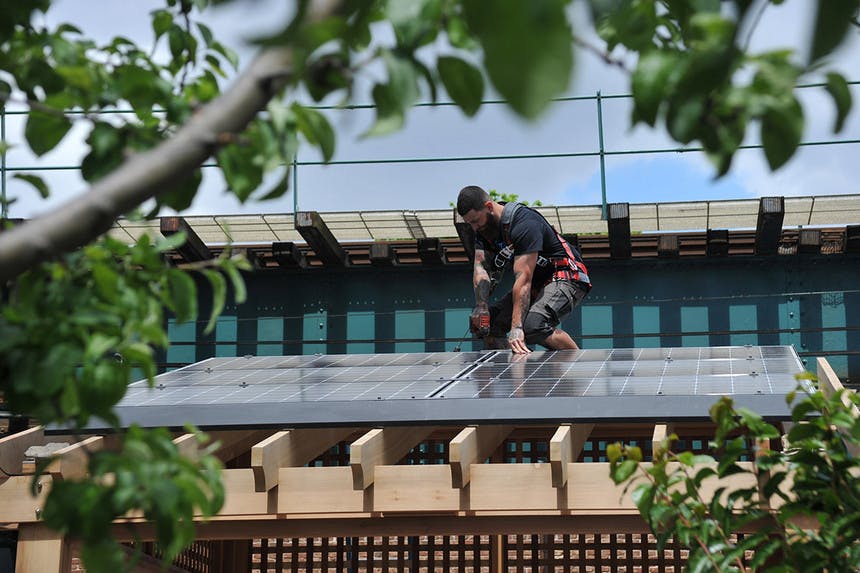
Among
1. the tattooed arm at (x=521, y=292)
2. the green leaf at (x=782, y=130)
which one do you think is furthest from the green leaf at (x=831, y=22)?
the tattooed arm at (x=521, y=292)

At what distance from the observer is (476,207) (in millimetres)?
6676

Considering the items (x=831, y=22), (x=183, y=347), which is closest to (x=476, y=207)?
(x=831, y=22)

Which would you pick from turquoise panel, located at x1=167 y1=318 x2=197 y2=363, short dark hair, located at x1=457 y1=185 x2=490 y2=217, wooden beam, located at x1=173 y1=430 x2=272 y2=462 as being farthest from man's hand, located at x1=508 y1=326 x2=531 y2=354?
turquoise panel, located at x1=167 y1=318 x2=197 y2=363

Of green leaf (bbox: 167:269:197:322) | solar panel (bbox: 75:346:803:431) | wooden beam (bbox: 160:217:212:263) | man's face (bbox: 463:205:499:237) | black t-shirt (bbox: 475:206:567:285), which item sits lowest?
solar panel (bbox: 75:346:803:431)

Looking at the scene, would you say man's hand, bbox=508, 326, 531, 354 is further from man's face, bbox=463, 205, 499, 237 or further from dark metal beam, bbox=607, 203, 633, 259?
dark metal beam, bbox=607, 203, 633, 259

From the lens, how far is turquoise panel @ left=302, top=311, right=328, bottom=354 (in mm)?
13469

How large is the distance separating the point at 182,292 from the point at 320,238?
11.0m

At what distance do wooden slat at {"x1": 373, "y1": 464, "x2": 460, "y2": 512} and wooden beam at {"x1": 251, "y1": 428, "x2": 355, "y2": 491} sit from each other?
0.51m

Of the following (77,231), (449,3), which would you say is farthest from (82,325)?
(449,3)

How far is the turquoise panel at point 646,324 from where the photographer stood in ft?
42.0

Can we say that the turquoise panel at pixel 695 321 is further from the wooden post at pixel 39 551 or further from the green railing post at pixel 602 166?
the wooden post at pixel 39 551

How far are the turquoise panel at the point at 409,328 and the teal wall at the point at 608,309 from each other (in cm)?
1

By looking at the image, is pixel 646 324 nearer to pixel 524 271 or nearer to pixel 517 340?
pixel 517 340

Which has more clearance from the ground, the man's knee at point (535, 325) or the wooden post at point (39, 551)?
the man's knee at point (535, 325)
